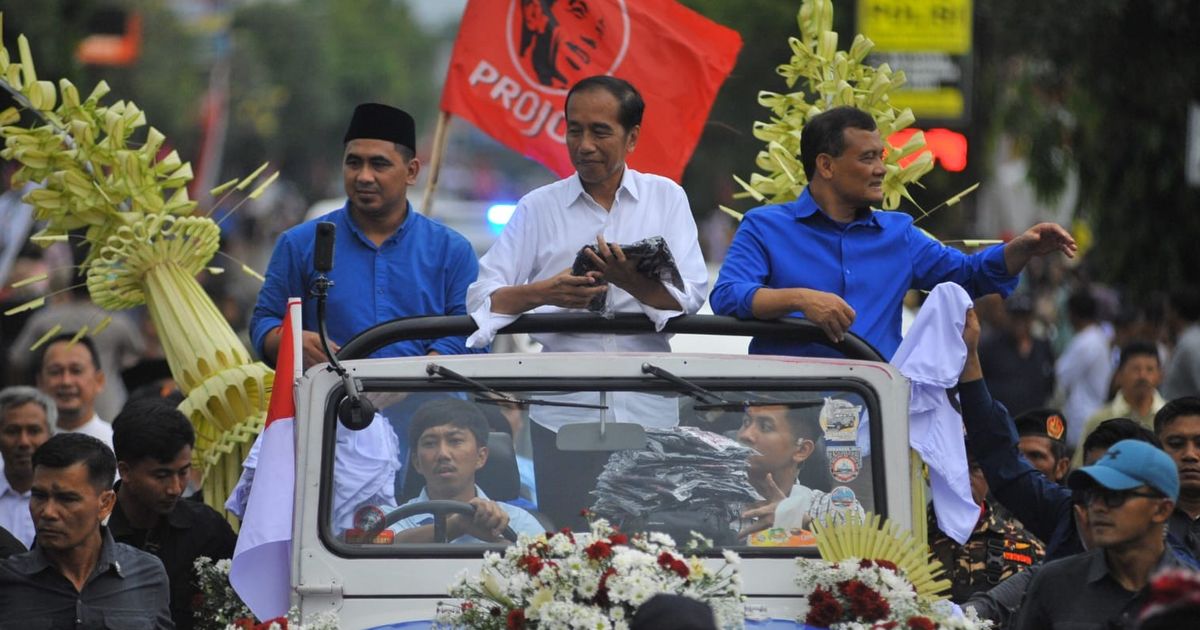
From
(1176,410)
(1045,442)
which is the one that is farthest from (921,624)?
(1045,442)

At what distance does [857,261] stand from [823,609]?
150cm

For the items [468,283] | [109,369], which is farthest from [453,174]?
[468,283]

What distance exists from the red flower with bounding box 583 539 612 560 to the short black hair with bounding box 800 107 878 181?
194cm

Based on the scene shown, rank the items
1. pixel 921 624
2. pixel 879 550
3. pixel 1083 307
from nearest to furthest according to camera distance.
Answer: pixel 921 624 < pixel 879 550 < pixel 1083 307

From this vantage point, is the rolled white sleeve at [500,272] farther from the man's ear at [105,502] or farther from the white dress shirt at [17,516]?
the white dress shirt at [17,516]

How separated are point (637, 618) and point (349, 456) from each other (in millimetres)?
1548

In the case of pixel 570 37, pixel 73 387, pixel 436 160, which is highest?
pixel 570 37

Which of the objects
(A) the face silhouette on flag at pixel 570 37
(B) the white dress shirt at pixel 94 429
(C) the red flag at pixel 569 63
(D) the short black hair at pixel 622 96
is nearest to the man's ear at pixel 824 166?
(D) the short black hair at pixel 622 96

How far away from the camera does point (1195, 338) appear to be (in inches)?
520

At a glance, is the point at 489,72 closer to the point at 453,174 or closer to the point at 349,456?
the point at 349,456

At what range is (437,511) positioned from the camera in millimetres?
5789

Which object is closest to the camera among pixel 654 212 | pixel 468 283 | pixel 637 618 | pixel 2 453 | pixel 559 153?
pixel 637 618

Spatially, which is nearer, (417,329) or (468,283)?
(417,329)

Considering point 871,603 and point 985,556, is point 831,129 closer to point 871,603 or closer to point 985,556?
point 985,556
